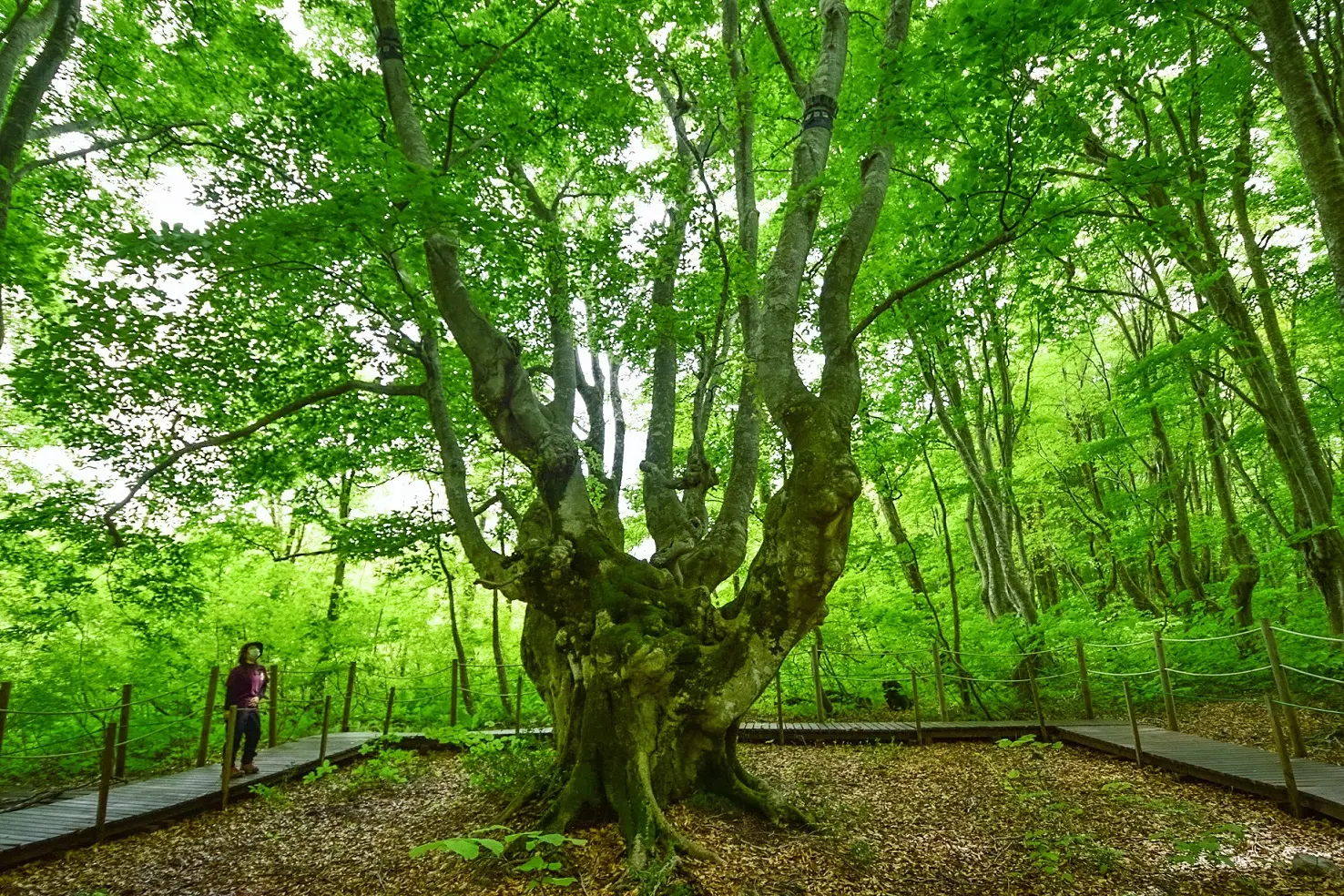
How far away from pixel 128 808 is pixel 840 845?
6.55 m

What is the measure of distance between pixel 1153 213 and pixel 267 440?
9.50 meters

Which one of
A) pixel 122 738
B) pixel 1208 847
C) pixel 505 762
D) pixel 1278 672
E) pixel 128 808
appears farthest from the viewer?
pixel 122 738

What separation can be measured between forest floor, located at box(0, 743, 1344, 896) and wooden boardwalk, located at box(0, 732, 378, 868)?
158 mm

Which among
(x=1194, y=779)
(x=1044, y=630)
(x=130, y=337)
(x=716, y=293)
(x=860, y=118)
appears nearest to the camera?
(x=130, y=337)

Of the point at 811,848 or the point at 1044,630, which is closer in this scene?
the point at 811,848

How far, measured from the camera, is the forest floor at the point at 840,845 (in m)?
4.02

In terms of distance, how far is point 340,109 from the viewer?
21.4 ft

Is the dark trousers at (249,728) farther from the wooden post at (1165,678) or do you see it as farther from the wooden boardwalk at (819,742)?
the wooden post at (1165,678)

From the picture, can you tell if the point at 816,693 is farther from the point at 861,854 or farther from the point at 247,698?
the point at 247,698

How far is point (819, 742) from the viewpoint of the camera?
8.96 meters

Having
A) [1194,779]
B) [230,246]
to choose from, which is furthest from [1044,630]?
[230,246]

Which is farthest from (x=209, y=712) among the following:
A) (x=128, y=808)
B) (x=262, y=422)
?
(x=262, y=422)

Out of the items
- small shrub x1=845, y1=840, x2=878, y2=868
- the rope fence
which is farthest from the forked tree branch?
small shrub x1=845, y1=840, x2=878, y2=868

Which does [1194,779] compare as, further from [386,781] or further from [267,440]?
[267,440]
